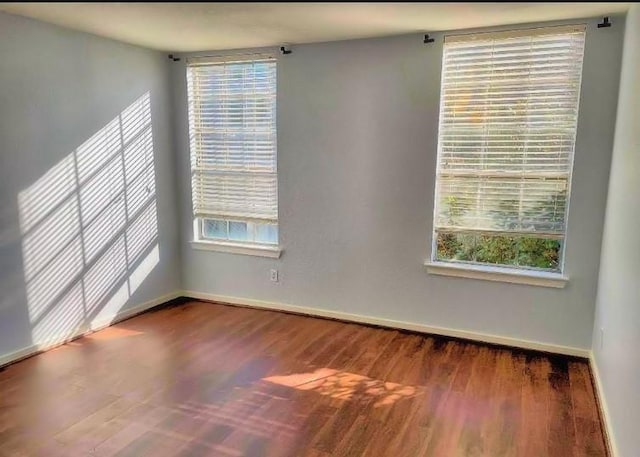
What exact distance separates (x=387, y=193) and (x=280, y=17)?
1.47 meters

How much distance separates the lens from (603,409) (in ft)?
8.09

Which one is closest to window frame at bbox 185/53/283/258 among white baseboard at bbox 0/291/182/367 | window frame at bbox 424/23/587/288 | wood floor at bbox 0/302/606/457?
white baseboard at bbox 0/291/182/367

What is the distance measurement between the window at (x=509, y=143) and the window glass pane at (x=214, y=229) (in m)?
1.95

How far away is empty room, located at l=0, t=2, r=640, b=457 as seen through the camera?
7.84 feet

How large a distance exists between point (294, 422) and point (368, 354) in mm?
977

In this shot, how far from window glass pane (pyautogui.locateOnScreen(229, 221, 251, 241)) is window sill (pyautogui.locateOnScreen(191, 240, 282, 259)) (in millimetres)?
70

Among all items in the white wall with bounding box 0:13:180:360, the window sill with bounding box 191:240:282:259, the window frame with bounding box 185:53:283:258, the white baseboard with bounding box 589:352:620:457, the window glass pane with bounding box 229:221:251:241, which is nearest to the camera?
the white baseboard with bounding box 589:352:620:457

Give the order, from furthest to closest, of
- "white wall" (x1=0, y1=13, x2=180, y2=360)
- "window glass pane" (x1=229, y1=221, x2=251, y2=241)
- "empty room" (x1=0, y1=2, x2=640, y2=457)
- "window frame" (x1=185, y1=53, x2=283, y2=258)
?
"window glass pane" (x1=229, y1=221, x2=251, y2=241) → "window frame" (x1=185, y1=53, x2=283, y2=258) → "white wall" (x1=0, y1=13, x2=180, y2=360) → "empty room" (x1=0, y1=2, x2=640, y2=457)

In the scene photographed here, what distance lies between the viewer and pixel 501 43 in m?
3.10

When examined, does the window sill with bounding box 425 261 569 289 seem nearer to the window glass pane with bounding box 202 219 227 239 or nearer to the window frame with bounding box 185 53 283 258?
the window frame with bounding box 185 53 283 258

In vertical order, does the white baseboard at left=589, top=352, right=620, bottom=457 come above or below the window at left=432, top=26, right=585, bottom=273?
below

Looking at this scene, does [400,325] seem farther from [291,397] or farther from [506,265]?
[291,397]

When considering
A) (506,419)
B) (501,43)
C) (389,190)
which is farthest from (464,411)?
(501,43)

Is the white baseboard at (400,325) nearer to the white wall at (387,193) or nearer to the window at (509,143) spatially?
the white wall at (387,193)
